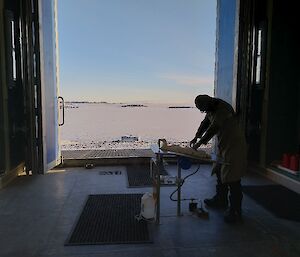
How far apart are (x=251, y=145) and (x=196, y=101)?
260 centimetres

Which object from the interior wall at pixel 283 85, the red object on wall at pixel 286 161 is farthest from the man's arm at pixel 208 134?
the interior wall at pixel 283 85

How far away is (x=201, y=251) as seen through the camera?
255 cm

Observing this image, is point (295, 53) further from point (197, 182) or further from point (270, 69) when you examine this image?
point (197, 182)

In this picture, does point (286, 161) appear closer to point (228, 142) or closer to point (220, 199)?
point (220, 199)

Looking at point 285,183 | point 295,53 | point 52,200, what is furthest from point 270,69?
point 52,200

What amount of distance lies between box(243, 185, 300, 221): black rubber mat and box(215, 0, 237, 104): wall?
5.24ft

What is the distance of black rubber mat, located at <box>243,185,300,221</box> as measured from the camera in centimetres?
343

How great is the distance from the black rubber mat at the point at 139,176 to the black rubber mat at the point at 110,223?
0.60 m

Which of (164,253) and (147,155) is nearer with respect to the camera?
(164,253)

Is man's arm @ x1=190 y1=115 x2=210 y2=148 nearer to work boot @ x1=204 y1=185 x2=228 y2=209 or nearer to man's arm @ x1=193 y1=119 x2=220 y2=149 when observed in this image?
man's arm @ x1=193 y1=119 x2=220 y2=149

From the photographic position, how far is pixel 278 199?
386cm

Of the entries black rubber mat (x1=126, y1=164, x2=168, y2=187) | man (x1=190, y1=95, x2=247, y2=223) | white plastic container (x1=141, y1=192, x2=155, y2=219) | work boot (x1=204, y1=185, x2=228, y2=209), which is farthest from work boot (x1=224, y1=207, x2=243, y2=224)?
black rubber mat (x1=126, y1=164, x2=168, y2=187)

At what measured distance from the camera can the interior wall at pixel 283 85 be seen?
4.89 meters

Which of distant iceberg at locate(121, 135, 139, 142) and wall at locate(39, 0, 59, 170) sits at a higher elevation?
wall at locate(39, 0, 59, 170)
